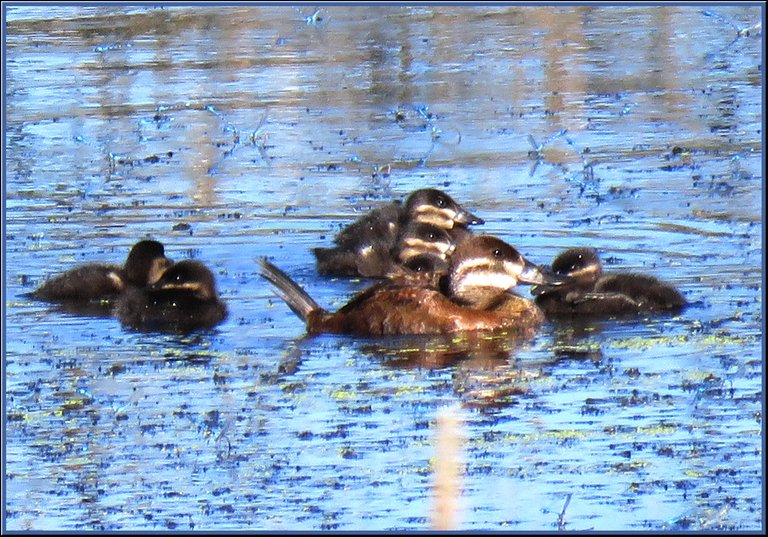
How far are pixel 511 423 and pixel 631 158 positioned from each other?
5.21 m

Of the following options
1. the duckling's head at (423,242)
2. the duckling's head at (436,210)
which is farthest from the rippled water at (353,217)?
the duckling's head at (423,242)

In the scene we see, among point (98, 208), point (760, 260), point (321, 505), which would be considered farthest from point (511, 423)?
point (98, 208)

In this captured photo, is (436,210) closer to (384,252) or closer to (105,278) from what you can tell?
(384,252)

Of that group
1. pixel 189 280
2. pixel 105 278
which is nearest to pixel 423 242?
pixel 189 280

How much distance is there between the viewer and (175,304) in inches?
383

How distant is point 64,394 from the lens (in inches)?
333

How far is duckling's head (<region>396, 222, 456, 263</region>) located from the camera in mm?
10734

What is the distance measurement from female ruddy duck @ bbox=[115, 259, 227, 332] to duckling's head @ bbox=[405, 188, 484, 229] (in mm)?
1613

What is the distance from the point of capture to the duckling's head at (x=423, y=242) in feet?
35.2

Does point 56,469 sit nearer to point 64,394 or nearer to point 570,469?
point 64,394

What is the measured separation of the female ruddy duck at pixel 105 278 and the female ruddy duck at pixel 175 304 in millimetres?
217

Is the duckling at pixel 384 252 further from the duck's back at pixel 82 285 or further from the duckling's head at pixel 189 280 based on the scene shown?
the duck's back at pixel 82 285

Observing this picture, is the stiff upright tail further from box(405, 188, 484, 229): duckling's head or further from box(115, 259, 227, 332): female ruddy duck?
box(405, 188, 484, 229): duckling's head

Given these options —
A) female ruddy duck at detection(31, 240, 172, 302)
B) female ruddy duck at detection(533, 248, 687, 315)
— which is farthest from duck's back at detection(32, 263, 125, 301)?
female ruddy duck at detection(533, 248, 687, 315)
